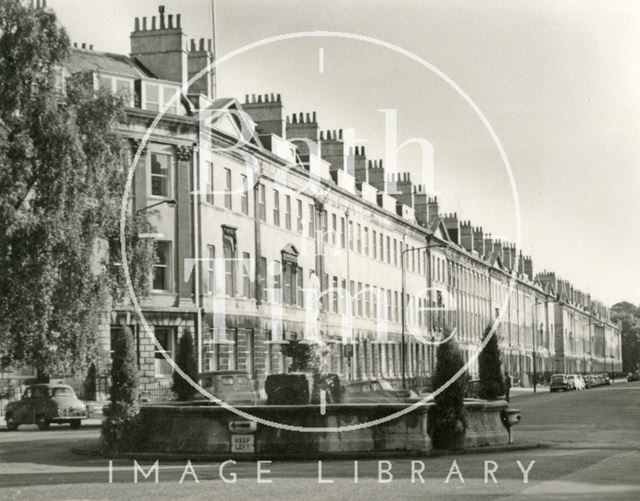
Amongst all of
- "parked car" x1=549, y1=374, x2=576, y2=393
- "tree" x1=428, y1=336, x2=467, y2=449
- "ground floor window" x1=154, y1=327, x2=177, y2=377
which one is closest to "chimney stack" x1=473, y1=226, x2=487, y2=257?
"parked car" x1=549, y1=374, x2=576, y2=393

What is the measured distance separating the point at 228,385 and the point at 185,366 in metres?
4.33

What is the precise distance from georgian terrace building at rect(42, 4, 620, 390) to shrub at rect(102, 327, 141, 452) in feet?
39.3

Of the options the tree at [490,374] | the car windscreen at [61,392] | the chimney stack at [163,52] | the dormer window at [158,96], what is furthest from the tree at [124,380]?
the chimney stack at [163,52]

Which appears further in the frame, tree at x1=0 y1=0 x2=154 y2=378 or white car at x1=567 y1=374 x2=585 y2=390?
white car at x1=567 y1=374 x2=585 y2=390

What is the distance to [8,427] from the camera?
128 feet

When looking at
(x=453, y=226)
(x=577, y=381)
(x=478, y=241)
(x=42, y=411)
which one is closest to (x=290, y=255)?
(x=42, y=411)

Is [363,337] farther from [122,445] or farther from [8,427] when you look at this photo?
[122,445]

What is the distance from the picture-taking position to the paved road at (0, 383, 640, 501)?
1633 cm

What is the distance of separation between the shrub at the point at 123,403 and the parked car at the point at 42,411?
46.2 ft

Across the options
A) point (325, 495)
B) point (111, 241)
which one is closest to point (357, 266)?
point (111, 241)

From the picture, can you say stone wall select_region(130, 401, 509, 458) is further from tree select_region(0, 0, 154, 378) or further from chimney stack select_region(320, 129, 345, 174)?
chimney stack select_region(320, 129, 345, 174)

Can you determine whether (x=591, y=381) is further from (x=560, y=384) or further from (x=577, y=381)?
(x=560, y=384)

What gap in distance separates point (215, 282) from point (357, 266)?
57.2 feet

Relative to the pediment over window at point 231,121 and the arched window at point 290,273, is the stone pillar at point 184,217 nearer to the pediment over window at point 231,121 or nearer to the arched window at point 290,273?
the pediment over window at point 231,121
